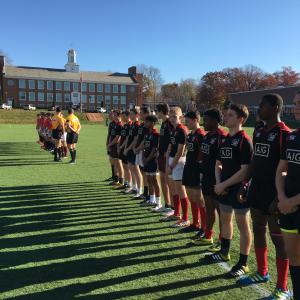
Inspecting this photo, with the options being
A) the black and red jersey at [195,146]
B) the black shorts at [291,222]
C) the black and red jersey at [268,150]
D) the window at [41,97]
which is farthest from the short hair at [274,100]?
the window at [41,97]

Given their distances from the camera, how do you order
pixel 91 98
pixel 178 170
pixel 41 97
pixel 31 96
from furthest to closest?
pixel 91 98, pixel 41 97, pixel 31 96, pixel 178 170

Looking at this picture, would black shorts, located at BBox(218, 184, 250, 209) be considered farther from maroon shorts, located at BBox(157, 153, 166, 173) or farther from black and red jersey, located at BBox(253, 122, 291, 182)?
maroon shorts, located at BBox(157, 153, 166, 173)

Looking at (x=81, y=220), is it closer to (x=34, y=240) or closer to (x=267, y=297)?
(x=34, y=240)

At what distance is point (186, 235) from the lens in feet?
19.9

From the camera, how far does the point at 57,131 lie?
597 inches

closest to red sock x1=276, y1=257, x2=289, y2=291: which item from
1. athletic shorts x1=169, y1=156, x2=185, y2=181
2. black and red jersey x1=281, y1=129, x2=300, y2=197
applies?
black and red jersey x1=281, y1=129, x2=300, y2=197

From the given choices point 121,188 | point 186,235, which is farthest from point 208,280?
point 121,188

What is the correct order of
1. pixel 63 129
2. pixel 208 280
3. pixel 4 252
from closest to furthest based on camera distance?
pixel 208 280
pixel 4 252
pixel 63 129

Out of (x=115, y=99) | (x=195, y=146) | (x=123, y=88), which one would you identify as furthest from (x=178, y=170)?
(x=123, y=88)

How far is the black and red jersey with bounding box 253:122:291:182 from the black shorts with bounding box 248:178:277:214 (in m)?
0.06

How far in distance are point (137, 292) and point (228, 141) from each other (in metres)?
2.14

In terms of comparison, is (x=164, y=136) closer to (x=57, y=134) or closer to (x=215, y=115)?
(x=215, y=115)

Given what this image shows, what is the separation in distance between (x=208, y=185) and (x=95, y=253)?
1943 millimetres

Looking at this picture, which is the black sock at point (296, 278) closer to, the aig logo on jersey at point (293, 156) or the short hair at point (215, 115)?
the aig logo on jersey at point (293, 156)
